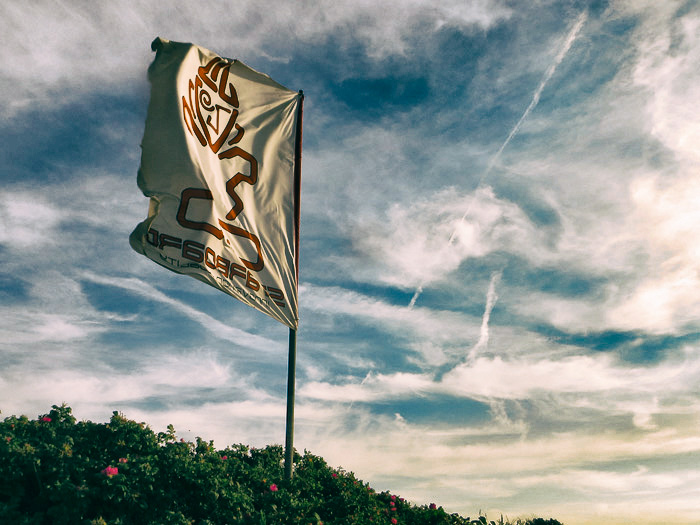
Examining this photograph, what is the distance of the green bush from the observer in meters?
7.79

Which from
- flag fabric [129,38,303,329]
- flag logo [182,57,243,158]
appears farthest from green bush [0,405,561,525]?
flag logo [182,57,243,158]

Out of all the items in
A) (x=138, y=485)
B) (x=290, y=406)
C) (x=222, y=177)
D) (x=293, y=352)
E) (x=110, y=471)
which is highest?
(x=222, y=177)

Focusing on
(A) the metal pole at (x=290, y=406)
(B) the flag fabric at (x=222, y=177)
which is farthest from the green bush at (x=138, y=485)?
(B) the flag fabric at (x=222, y=177)

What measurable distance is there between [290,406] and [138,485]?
318 centimetres

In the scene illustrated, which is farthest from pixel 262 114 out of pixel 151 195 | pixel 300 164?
pixel 151 195

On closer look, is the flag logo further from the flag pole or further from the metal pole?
the metal pole

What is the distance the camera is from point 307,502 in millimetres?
9500

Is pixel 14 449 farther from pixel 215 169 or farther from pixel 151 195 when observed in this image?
pixel 215 169

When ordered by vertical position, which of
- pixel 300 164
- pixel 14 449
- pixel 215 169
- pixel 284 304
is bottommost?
pixel 14 449

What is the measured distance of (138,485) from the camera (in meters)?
8.12

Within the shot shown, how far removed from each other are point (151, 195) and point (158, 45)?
304 cm

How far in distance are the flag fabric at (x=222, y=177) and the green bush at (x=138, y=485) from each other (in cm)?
282

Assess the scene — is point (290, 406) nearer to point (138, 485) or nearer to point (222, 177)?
point (138, 485)

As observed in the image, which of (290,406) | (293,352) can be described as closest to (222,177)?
(293,352)
